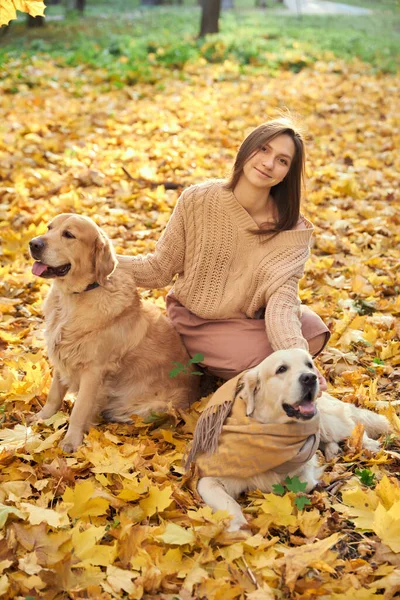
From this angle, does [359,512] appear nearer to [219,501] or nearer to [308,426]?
[308,426]

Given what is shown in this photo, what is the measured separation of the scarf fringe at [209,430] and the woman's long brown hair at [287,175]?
3.71 ft

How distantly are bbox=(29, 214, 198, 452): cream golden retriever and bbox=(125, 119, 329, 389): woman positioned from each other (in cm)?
23

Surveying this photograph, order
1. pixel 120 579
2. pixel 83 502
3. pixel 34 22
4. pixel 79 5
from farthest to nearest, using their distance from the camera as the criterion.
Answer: pixel 79 5 → pixel 34 22 → pixel 83 502 → pixel 120 579

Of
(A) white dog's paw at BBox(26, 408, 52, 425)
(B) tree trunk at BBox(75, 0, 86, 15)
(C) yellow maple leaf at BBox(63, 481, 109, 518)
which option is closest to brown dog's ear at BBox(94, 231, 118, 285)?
(A) white dog's paw at BBox(26, 408, 52, 425)

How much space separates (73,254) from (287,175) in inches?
51.0

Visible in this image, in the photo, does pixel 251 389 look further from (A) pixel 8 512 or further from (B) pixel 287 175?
(B) pixel 287 175

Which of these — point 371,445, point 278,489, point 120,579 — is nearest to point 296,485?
point 278,489

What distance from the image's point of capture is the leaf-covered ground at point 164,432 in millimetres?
2359

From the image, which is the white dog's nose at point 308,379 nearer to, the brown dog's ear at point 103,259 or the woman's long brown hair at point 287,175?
the woman's long brown hair at point 287,175

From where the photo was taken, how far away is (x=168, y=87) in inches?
491

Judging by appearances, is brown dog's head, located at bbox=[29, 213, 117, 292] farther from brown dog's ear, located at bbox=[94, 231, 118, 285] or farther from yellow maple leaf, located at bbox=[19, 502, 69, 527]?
yellow maple leaf, located at bbox=[19, 502, 69, 527]

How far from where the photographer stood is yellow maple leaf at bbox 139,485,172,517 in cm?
268

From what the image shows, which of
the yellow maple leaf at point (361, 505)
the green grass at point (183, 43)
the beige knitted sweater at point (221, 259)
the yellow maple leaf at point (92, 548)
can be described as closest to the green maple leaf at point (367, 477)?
the yellow maple leaf at point (361, 505)

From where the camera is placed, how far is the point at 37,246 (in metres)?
3.28
